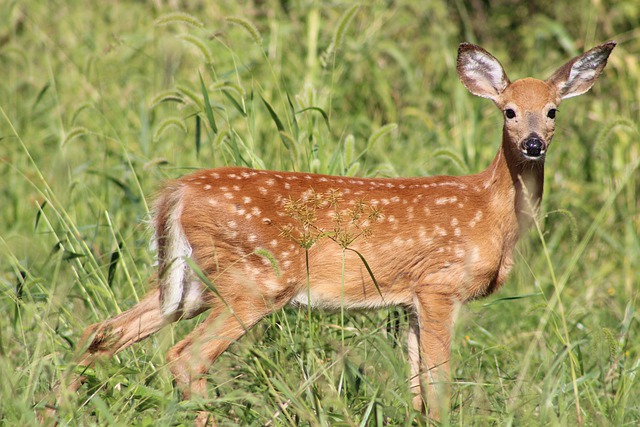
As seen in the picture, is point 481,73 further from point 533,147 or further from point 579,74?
point 533,147

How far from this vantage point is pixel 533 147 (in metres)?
4.23

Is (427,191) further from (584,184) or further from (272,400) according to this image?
(584,184)

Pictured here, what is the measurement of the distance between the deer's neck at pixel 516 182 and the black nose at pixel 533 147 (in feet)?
1.04

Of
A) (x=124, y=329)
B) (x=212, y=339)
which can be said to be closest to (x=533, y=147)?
(x=212, y=339)

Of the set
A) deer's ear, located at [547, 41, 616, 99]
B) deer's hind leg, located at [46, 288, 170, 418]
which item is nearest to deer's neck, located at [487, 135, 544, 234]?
deer's ear, located at [547, 41, 616, 99]

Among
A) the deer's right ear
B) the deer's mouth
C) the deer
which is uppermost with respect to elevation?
the deer's right ear

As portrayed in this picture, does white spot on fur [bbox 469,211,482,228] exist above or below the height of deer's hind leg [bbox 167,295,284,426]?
above

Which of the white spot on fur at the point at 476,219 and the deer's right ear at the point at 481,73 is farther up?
the deer's right ear at the point at 481,73

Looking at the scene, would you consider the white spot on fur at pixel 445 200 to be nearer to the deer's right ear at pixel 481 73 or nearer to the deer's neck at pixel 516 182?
the deer's neck at pixel 516 182

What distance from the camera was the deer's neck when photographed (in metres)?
4.61

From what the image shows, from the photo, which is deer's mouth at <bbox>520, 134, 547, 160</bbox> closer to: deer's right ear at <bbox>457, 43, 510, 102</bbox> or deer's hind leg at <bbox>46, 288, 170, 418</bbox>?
deer's right ear at <bbox>457, 43, 510, 102</bbox>

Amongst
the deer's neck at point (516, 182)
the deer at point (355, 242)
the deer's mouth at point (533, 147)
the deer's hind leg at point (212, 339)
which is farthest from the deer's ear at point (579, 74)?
the deer's hind leg at point (212, 339)

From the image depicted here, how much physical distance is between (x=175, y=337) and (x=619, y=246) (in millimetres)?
3412

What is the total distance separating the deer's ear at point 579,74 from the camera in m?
4.65
